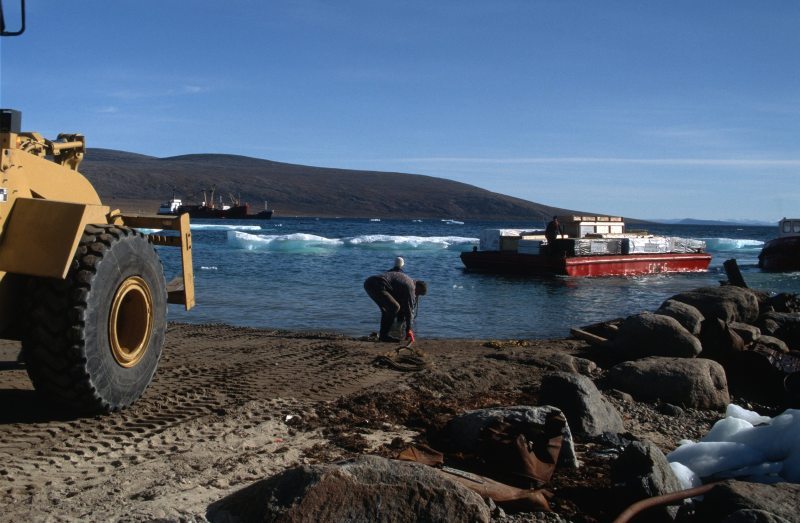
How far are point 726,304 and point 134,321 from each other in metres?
9.12

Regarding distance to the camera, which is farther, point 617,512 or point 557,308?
point 557,308

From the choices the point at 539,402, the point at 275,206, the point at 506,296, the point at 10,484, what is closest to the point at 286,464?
the point at 10,484

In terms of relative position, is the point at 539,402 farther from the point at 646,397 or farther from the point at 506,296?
the point at 506,296

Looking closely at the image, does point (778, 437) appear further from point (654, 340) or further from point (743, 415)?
point (654, 340)

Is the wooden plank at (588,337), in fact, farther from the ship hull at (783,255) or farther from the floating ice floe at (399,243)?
the floating ice floe at (399,243)

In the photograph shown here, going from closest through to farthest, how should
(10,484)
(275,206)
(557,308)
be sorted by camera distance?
(10,484) → (557,308) → (275,206)

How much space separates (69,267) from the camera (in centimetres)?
486

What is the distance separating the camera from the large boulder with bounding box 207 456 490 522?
11.6 ft

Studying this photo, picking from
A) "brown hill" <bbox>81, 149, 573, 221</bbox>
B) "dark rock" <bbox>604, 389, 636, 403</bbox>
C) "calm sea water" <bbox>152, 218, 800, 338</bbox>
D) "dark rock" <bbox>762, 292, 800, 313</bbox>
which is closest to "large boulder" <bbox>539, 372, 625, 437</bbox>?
"dark rock" <bbox>604, 389, 636, 403</bbox>

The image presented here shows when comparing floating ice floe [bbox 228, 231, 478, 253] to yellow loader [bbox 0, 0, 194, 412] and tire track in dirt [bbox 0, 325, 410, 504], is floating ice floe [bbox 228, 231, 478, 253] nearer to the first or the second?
tire track in dirt [bbox 0, 325, 410, 504]

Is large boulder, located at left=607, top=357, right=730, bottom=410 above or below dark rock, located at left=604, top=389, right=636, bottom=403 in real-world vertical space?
above

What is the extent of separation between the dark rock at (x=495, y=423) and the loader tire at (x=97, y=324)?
2318 mm

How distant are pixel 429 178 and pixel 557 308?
181073mm

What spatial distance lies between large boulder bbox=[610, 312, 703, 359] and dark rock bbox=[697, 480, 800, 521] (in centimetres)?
503
